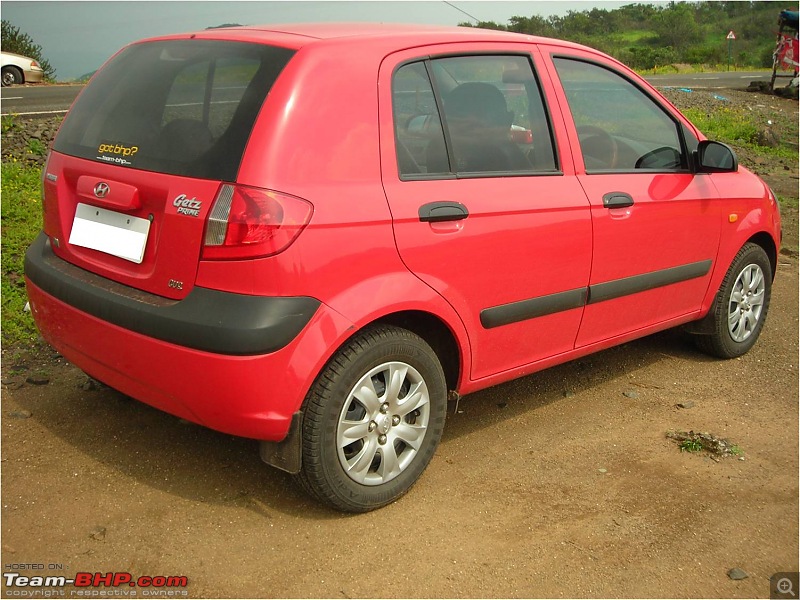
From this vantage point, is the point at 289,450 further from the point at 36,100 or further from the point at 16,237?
the point at 36,100

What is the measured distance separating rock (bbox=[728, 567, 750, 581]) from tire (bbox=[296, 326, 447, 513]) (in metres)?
1.25

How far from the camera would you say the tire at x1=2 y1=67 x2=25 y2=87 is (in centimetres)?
2000

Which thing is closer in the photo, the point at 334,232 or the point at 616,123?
the point at 334,232

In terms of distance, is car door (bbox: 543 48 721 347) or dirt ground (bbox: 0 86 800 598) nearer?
dirt ground (bbox: 0 86 800 598)

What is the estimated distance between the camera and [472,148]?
3621mm

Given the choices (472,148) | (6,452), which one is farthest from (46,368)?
(472,148)

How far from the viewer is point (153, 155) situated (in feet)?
10.5

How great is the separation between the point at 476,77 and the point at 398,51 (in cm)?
49

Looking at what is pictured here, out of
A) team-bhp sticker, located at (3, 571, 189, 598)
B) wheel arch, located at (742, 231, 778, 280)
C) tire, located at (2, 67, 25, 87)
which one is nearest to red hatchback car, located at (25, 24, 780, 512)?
team-bhp sticker, located at (3, 571, 189, 598)

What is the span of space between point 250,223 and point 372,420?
94 cm

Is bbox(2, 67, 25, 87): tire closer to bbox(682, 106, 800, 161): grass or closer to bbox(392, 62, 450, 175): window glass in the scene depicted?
bbox(682, 106, 800, 161): grass

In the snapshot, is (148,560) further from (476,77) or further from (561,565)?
(476,77)

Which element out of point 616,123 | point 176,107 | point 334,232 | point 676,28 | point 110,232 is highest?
point 676,28

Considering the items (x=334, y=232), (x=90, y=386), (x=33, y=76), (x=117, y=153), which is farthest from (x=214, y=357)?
(x=33, y=76)
